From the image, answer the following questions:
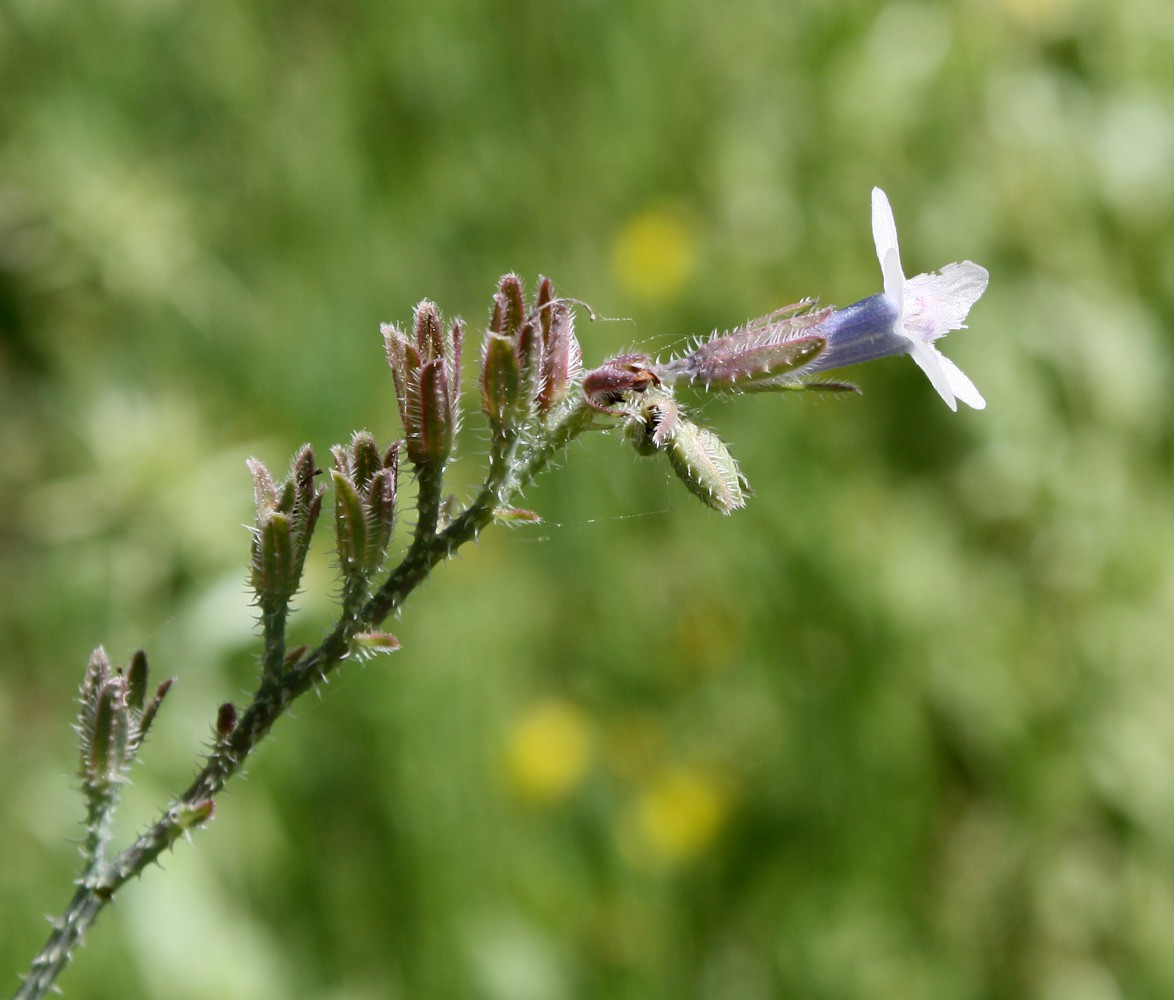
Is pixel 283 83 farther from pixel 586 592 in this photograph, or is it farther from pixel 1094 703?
pixel 1094 703

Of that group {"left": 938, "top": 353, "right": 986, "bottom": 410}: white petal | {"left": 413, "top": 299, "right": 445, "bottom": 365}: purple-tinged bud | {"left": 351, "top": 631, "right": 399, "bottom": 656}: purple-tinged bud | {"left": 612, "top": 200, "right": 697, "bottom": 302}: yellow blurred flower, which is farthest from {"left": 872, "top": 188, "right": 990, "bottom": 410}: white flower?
{"left": 612, "top": 200, "right": 697, "bottom": 302}: yellow blurred flower

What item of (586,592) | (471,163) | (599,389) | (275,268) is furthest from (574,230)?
(599,389)

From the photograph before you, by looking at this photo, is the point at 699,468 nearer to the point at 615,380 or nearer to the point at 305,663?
the point at 615,380

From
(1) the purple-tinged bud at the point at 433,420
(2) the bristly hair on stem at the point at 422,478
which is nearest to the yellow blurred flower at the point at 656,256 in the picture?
(2) the bristly hair on stem at the point at 422,478

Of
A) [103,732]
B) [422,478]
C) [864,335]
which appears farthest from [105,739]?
[864,335]

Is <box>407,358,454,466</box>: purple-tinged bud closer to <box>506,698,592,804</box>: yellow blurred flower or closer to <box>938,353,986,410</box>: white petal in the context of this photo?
<box>938,353,986,410</box>: white petal
